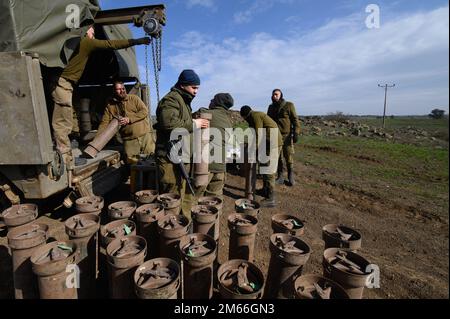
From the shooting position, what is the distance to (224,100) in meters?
4.44

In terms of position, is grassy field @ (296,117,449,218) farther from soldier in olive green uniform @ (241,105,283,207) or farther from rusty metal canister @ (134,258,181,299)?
rusty metal canister @ (134,258,181,299)

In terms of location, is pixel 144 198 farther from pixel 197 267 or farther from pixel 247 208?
pixel 197 267

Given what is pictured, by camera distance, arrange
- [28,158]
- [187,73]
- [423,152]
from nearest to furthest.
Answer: [28,158] → [187,73] → [423,152]

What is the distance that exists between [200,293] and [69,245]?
1.25 metres

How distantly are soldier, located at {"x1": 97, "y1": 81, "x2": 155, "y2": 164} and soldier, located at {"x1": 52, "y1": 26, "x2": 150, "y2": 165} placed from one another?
109 centimetres

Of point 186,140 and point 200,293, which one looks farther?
point 186,140

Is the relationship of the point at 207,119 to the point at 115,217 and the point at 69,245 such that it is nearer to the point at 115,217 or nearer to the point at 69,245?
the point at 115,217

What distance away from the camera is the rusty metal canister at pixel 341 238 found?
2.47m

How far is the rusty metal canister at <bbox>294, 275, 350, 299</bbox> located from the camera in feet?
6.04

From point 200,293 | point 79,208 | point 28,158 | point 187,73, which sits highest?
point 187,73

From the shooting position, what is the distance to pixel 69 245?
→ 2312mm

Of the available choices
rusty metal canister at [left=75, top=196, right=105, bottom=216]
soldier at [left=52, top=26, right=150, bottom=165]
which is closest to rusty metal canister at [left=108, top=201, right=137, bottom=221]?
rusty metal canister at [left=75, top=196, right=105, bottom=216]
